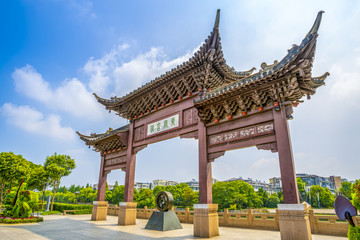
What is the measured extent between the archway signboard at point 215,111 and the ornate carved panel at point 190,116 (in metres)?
0.03

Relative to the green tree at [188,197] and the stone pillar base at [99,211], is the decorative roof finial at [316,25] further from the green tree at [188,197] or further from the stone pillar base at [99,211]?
the green tree at [188,197]

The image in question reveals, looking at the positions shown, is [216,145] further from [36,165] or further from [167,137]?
[36,165]

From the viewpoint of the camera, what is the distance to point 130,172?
12.6 m

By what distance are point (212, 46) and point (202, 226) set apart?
24.9 ft

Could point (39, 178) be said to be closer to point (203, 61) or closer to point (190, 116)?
point (190, 116)

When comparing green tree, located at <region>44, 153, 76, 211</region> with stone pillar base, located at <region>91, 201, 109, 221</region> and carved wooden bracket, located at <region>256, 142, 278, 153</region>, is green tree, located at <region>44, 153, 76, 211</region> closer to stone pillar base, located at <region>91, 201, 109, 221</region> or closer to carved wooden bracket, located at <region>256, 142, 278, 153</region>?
stone pillar base, located at <region>91, 201, 109, 221</region>

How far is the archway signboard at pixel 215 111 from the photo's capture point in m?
6.73

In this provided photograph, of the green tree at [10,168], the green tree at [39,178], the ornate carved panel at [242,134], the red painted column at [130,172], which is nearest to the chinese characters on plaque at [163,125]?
the red painted column at [130,172]

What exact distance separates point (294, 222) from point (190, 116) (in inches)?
238

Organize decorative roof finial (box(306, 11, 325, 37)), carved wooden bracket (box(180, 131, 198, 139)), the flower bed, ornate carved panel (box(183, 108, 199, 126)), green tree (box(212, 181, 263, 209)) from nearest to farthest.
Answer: decorative roof finial (box(306, 11, 325, 37))
carved wooden bracket (box(180, 131, 198, 139))
ornate carved panel (box(183, 108, 199, 126))
the flower bed
green tree (box(212, 181, 263, 209))

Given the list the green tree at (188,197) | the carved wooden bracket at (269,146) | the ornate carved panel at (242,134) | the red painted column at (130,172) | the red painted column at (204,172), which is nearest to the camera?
the carved wooden bracket at (269,146)

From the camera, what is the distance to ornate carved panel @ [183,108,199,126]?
10005 millimetres

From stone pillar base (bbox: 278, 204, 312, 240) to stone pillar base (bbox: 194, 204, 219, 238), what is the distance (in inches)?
108

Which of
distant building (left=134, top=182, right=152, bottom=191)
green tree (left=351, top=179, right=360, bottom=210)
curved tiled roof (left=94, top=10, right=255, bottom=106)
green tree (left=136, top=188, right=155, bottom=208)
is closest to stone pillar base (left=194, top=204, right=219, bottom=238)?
green tree (left=351, top=179, right=360, bottom=210)
